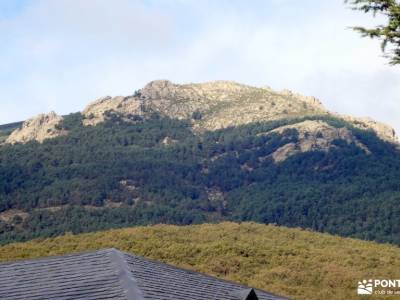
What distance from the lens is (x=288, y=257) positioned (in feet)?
312

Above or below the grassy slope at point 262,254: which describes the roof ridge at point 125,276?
below

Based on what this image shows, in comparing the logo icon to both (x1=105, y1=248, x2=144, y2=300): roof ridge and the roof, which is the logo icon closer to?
the roof

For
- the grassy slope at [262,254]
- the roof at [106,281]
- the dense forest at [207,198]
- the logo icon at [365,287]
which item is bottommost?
the logo icon at [365,287]

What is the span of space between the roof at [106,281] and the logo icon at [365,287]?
50147 millimetres

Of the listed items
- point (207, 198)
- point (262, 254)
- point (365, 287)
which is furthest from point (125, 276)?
point (207, 198)

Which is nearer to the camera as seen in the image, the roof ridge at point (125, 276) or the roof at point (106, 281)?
the roof ridge at point (125, 276)

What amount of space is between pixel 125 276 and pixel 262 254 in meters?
81.0

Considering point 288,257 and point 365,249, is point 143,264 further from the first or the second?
point 365,249

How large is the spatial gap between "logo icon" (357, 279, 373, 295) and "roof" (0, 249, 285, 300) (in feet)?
165

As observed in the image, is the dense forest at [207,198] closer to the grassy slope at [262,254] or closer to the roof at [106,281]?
the grassy slope at [262,254]

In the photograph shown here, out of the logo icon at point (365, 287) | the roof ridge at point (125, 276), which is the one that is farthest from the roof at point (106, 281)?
the logo icon at point (365, 287)

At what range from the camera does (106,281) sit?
16.8 m

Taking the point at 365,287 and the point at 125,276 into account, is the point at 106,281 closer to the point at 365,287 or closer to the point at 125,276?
the point at 125,276

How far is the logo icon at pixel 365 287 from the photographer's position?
225ft
